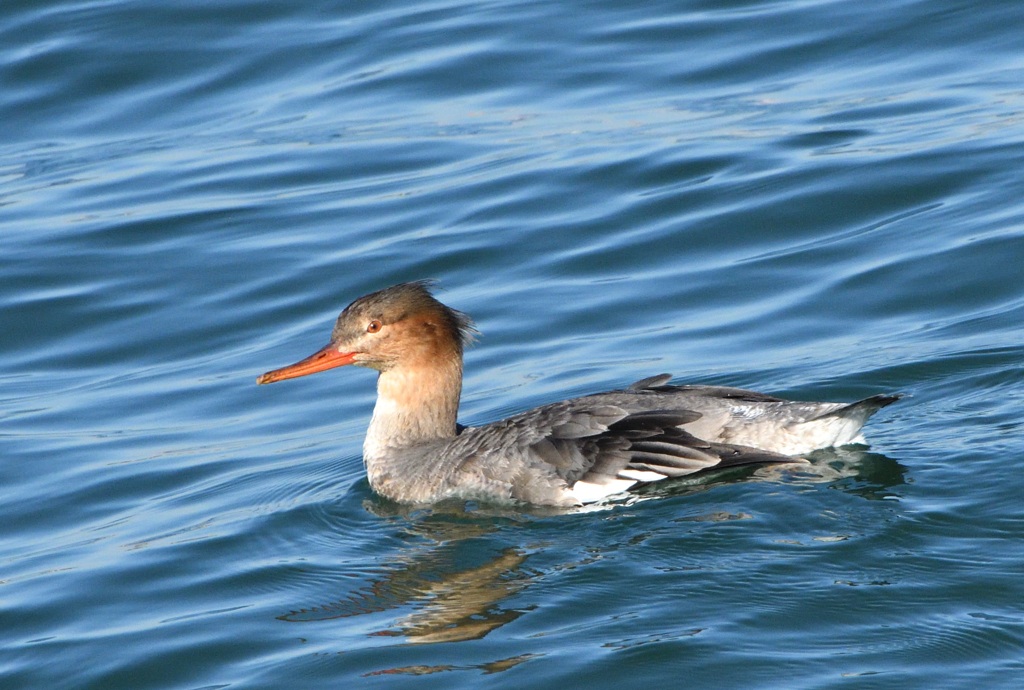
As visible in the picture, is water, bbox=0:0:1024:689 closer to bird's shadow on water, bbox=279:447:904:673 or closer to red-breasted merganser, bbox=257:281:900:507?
bird's shadow on water, bbox=279:447:904:673

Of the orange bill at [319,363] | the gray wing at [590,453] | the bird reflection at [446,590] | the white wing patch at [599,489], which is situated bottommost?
the bird reflection at [446,590]

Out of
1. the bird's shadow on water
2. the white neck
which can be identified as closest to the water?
the bird's shadow on water

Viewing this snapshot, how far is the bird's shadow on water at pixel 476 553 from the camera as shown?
20.1 ft

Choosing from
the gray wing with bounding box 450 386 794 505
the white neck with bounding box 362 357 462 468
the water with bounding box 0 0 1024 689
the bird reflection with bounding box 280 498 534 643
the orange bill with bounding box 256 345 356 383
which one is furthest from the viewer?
the white neck with bounding box 362 357 462 468

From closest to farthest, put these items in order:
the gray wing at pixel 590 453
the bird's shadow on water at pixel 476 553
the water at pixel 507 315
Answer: the water at pixel 507 315 → the bird's shadow on water at pixel 476 553 → the gray wing at pixel 590 453

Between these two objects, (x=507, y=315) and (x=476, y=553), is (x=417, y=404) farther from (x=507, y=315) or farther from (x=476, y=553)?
(x=507, y=315)

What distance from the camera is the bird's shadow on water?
20.1 ft

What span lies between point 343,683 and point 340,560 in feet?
4.37

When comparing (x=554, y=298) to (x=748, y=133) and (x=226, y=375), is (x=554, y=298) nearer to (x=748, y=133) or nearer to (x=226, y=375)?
(x=226, y=375)

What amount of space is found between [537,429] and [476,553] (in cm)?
78

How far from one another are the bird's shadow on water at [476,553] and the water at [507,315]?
2 cm

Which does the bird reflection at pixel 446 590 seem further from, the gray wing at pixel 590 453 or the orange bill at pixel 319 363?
the orange bill at pixel 319 363

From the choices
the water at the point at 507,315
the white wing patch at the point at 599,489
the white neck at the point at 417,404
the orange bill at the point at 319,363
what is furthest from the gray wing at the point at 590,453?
the orange bill at the point at 319,363

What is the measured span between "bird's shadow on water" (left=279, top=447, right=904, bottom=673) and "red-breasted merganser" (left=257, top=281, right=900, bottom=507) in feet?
0.31
